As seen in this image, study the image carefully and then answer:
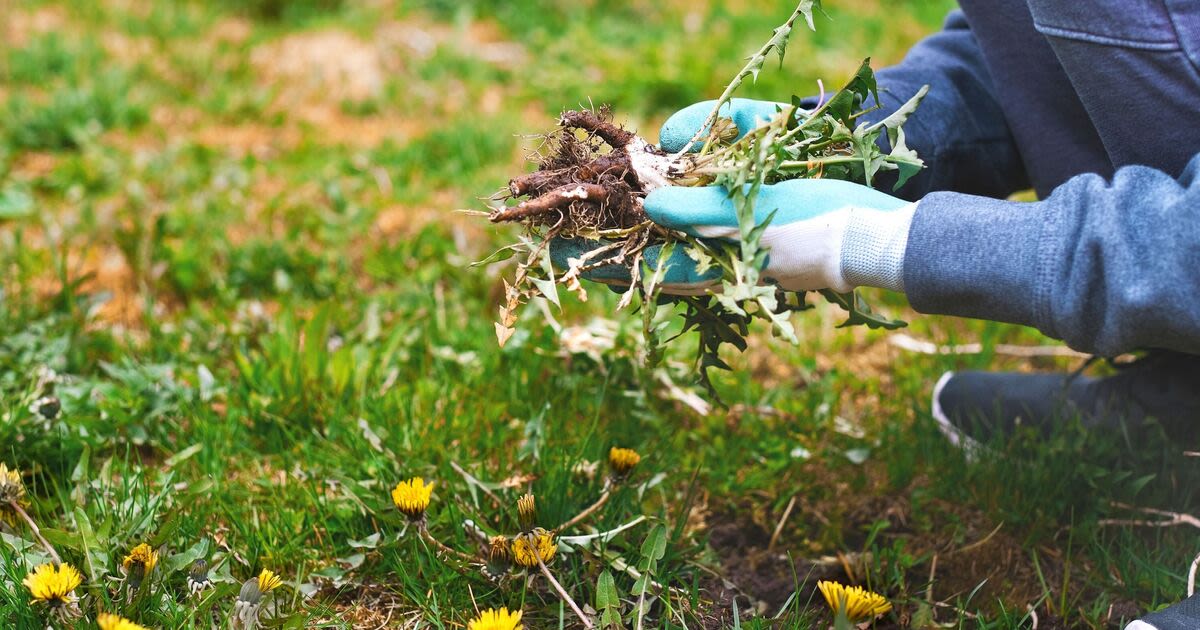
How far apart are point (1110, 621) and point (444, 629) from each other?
1036 millimetres

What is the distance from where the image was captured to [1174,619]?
139 centimetres

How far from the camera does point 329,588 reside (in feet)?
5.32

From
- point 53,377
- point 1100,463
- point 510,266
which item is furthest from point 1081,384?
point 53,377

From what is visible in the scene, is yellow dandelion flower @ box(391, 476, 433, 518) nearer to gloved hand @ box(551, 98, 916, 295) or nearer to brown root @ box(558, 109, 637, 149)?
gloved hand @ box(551, 98, 916, 295)

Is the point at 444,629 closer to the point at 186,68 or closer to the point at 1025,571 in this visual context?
the point at 1025,571

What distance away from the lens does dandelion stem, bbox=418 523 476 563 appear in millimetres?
1551

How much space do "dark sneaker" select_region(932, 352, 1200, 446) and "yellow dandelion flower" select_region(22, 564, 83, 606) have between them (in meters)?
1.52

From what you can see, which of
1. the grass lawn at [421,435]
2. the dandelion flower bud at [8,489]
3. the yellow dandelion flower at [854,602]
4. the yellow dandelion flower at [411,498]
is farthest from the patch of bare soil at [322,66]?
the yellow dandelion flower at [854,602]

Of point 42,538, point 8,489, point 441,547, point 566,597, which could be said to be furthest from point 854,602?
point 8,489

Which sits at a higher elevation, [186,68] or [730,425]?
[186,68]

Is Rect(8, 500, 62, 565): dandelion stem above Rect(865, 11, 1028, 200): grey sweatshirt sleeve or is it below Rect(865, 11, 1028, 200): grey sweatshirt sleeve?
below

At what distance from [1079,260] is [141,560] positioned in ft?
4.29

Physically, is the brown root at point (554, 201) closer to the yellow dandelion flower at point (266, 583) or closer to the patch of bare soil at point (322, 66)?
the yellow dandelion flower at point (266, 583)

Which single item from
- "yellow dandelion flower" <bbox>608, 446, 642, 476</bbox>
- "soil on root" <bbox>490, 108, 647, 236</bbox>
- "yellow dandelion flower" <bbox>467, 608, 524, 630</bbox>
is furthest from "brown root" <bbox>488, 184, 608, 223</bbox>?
"yellow dandelion flower" <bbox>467, 608, 524, 630</bbox>
